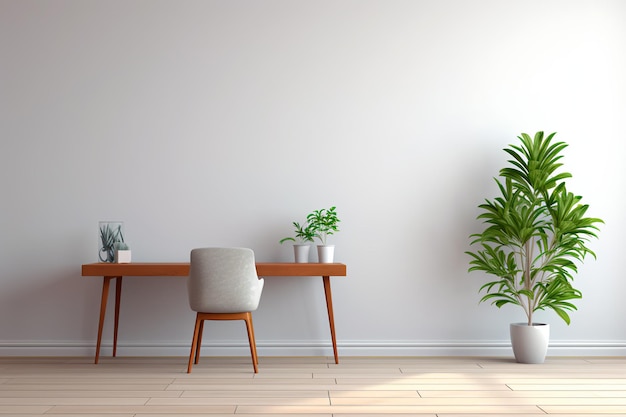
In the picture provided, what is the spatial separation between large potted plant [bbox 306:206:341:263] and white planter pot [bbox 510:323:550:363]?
4.20ft

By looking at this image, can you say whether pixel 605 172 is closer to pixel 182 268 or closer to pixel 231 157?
pixel 231 157

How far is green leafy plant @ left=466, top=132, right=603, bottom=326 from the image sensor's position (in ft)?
14.4

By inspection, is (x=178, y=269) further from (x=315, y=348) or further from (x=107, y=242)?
(x=315, y=348)

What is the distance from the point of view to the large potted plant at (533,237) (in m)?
4.38

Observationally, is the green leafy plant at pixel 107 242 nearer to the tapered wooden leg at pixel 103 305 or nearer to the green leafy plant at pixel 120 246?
the green leafy plant at pixel 120 246

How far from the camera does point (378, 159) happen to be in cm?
478

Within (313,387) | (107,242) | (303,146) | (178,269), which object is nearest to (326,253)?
(303,146)

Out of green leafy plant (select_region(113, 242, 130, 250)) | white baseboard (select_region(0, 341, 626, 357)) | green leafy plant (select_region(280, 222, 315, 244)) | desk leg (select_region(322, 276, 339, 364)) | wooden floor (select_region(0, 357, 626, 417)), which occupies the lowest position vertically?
wooden floor (select_region(0, 357, 626, 417))

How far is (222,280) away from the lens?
3.96 m

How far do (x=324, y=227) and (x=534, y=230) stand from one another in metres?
1.36

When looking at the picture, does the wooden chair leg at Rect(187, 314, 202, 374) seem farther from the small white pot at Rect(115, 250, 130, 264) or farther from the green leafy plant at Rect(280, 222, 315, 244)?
the green leafy plant at Rect(280, 222, 315, 244)

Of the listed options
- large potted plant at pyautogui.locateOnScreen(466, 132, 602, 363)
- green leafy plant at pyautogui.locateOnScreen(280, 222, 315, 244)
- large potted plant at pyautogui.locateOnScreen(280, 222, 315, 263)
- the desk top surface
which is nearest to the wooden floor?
large potted plant at pyautogui.locateOnScreen(466, 132, 602, 363)

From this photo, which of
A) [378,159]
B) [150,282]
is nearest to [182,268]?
[150,282]

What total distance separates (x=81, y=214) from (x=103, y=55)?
110 centimetres
